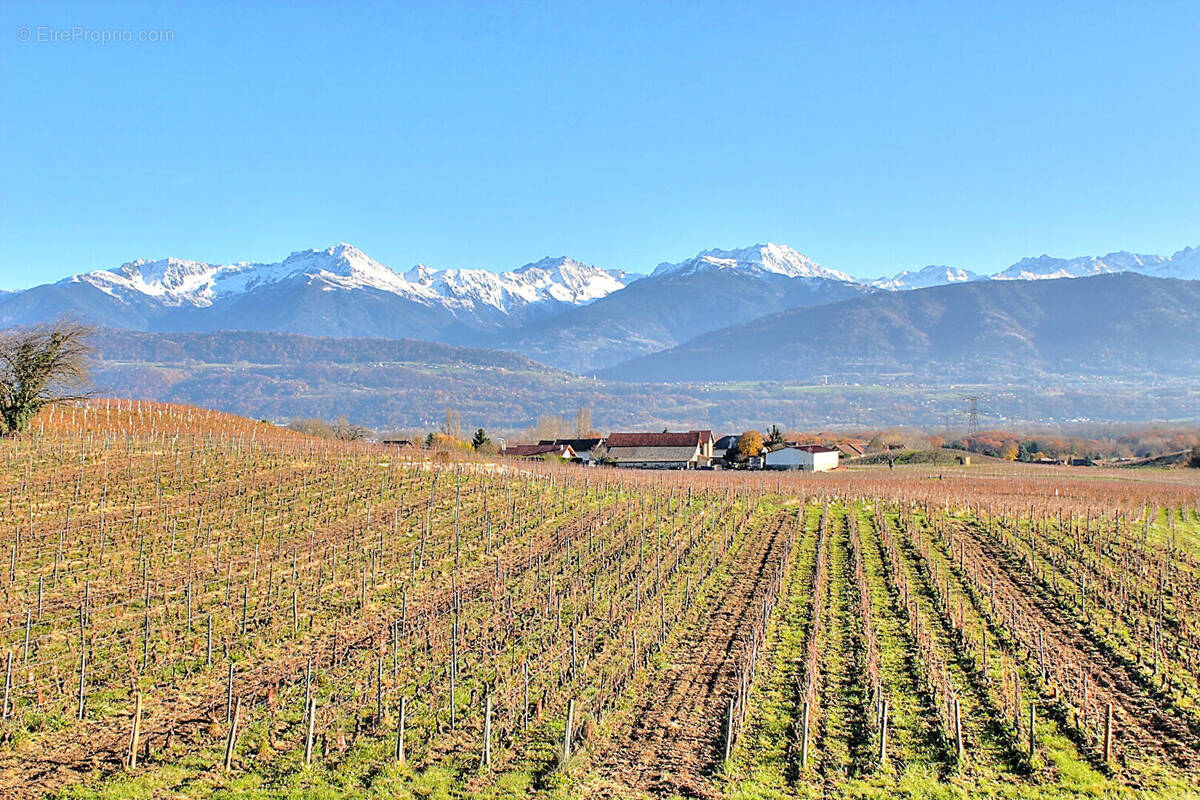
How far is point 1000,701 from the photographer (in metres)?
19.1

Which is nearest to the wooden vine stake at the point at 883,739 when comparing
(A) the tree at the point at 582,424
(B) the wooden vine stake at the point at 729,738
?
(B) the wooden vine stake at the point at 729,738

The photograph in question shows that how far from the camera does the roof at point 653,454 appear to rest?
10250cm

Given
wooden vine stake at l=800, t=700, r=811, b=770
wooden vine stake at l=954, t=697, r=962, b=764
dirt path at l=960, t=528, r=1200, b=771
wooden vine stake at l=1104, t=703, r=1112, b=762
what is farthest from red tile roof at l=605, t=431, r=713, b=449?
wooden vine stake at l=1104, t=703, r=1112, b=762

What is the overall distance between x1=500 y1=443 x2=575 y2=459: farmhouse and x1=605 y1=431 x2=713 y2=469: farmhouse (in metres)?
4.54

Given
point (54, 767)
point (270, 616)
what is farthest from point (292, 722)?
point (270, 616)

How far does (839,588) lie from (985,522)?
57.7 feet

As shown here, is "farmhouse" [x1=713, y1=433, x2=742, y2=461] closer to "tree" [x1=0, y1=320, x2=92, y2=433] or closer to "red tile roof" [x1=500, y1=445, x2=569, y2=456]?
"red tile roof" [x1=500, y1=445, x2=569, y2=456]

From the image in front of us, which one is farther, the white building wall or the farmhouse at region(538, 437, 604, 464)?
the farmhouse at region(538, 437, 604, 464)

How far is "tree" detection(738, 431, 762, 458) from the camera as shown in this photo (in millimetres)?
112250

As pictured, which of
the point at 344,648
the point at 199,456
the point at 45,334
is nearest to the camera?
the point at 344,648

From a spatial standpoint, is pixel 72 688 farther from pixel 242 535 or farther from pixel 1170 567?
pixel 1170 567

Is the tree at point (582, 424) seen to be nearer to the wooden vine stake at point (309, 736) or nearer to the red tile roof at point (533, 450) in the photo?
the red tile roof at point (533, 450)

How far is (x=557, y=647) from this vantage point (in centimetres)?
2211

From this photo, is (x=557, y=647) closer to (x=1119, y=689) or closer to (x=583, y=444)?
(x=1119, y=689)
